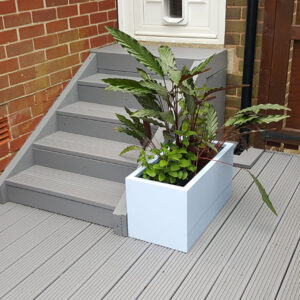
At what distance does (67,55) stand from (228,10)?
4.24ft

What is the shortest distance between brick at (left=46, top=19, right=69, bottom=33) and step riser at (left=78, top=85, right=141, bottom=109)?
0.46 metres

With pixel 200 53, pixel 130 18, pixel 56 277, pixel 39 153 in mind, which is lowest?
pixel 56 277

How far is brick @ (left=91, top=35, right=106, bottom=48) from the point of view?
3568 millimetres

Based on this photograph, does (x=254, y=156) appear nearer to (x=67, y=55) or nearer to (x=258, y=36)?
(x=258, y=36)

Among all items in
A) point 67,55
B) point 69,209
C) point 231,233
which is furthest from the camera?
point 67,55

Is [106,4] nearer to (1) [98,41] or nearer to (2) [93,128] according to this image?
(1) [98,41]

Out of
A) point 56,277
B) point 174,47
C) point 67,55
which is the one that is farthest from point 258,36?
point 56,277

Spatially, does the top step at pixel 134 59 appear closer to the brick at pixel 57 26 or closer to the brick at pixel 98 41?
the brick at pixel 98 41

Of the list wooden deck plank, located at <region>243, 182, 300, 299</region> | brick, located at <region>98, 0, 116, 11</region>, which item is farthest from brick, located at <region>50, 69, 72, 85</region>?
wooden deck plank, located at <region>243, 182, 300, 299</region>

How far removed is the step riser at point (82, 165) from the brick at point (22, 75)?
1.65 ft

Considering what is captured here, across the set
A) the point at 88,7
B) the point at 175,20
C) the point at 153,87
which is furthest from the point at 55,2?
the point at 153,87

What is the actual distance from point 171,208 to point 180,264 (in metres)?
0.29

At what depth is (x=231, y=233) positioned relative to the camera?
2.49 meters

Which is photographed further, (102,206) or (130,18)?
(130,18)
